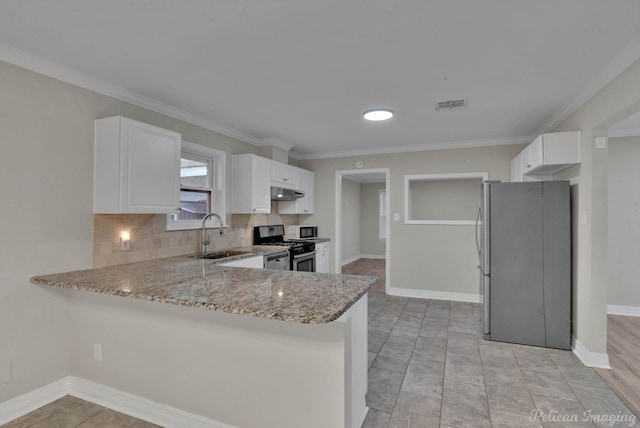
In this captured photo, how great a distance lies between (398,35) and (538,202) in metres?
2.41

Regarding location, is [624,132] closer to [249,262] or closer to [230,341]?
[249,262]

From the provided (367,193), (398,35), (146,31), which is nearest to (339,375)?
(398,35)

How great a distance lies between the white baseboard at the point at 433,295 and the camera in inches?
188

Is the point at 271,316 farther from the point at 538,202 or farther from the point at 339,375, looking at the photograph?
the point at 538,202

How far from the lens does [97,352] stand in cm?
229

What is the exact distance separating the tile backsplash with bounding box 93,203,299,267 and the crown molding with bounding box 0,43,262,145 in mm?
1037

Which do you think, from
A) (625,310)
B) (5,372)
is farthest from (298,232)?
(625,310)

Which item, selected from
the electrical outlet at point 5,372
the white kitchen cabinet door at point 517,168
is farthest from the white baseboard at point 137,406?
the white kitchen cabinet door at point 517,168

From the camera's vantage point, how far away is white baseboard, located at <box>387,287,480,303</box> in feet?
15.7

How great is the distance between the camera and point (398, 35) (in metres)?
1.91

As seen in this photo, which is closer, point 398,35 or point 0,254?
point 398,35

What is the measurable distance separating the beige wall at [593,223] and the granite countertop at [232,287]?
2190 millimetres

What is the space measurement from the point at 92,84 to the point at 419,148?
4186 mm

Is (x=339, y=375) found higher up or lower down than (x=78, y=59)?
lower down
